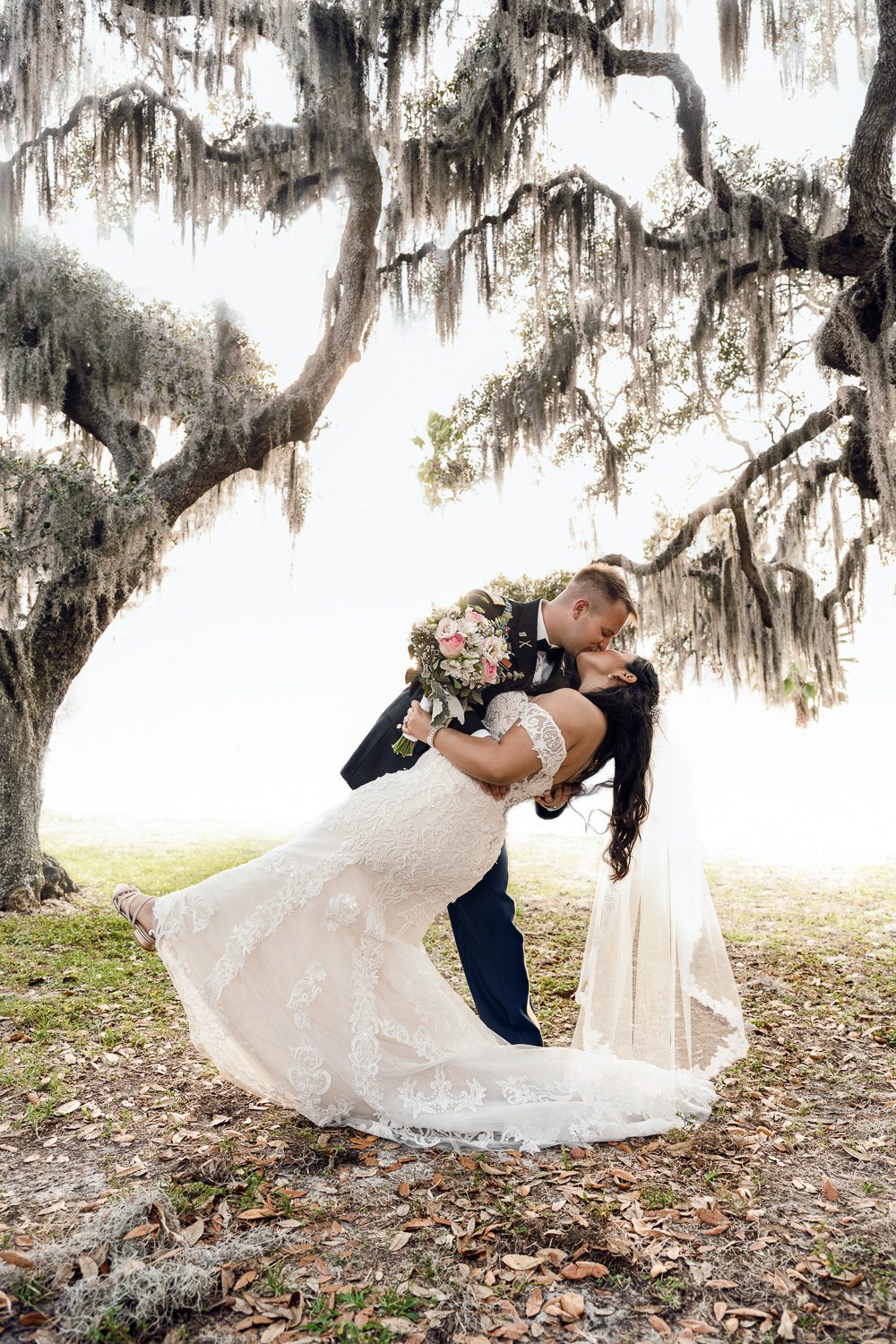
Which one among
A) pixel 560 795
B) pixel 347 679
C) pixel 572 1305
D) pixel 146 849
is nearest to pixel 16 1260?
pixel 572 1305

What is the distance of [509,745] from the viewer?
3.28 meters

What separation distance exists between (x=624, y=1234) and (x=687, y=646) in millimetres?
8293

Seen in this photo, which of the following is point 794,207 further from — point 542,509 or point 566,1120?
A: point 566,1120

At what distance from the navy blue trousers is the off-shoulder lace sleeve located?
2.60 ft

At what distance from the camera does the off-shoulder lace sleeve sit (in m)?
3.29

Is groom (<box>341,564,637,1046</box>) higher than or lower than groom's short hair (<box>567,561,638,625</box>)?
lower

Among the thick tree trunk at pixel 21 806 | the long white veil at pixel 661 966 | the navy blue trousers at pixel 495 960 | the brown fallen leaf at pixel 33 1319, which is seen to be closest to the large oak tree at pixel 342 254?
the thick tree trunk at pixel 21 806

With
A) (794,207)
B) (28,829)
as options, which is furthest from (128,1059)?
(794,207)

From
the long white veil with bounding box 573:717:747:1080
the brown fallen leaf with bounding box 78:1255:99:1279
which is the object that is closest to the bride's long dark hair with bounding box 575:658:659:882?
the long white veil with bounding box 573:717:747:1080

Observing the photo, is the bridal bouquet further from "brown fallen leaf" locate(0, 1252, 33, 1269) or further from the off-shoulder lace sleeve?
"brown fallen leaf" locate(0, 1252, 33, 1269)

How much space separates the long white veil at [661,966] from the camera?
3.59 m

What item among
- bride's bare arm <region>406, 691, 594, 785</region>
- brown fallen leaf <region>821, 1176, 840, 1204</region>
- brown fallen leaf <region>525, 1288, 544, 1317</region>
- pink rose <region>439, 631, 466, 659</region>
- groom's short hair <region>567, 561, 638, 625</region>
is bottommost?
brown fallen leaf <region>821, 1176, 840, 1204</region>

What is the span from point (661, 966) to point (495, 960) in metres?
0.71

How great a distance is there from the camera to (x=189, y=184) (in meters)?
7.79
